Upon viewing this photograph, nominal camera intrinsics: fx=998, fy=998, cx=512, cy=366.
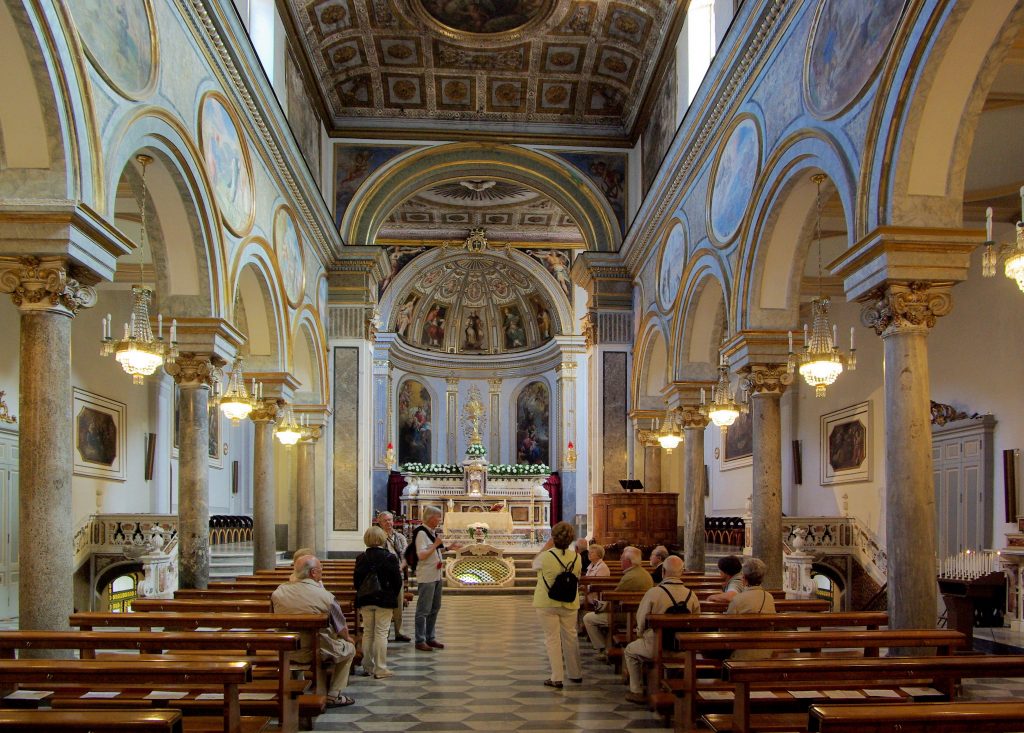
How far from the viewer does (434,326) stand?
36.4 m

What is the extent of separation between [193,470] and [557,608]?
5.68 meters

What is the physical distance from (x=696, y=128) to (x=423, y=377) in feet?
71.7

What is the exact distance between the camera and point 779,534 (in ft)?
42.9

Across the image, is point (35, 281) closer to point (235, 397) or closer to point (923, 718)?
point (235, 397)

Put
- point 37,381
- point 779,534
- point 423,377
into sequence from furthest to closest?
point 423,377 < point 779,534 < point 37,381

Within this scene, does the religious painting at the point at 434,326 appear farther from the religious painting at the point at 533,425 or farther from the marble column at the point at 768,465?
the marble column at the point at 768,465

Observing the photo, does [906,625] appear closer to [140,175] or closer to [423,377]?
[140,175]

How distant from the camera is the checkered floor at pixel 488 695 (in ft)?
26.5

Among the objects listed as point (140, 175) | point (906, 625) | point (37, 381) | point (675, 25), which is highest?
point (675, 25)

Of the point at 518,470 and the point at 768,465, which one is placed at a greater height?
the point at 768,465

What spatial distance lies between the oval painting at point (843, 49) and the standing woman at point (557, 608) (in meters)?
5.13

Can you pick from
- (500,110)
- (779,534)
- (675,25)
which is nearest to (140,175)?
(779,534)

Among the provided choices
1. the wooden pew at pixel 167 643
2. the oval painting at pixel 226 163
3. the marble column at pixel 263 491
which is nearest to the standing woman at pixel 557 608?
the wooden pew at pixel 167 643

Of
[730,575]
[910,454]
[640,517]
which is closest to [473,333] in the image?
[640,517]
